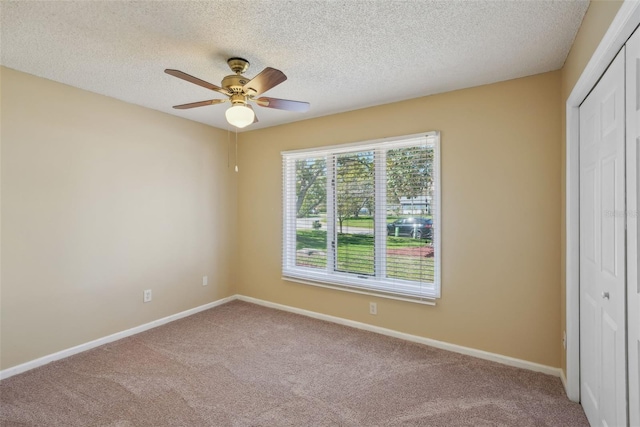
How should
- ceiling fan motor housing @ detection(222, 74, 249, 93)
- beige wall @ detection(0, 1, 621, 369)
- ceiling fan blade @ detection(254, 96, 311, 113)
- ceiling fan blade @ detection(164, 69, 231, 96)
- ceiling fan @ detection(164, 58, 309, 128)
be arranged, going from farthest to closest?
beige wall @ detection(0, 1, 621, 369) < ceiling fan blade @ detection(254, 96, 311, 113) < ceiling fan motor housing @ detection(222, 74, 249, 93) < ceiling fan @ detection(164, 58, 309, 128) < ceiling fan blade @ detection(164, 69, 231, 96)

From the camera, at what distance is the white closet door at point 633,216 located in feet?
4.18

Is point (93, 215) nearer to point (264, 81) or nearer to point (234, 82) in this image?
point (234, 82)

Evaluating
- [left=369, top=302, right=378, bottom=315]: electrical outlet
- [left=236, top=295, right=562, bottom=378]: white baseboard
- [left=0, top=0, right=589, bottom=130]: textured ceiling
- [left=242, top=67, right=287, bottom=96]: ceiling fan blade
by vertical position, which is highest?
[left=0, top=0, right=589, bottom=130]: textured ceiling

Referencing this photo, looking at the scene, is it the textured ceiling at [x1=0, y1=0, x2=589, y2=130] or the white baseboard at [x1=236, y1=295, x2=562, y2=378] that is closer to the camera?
the textured ceiling at [x1=0, y1=0, x2=589, y2=130]

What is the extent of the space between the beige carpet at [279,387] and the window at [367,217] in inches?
26.7

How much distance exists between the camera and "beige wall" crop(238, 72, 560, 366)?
2.54 metres

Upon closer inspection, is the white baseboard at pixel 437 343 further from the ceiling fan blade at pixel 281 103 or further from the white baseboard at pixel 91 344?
the ceiling fan blade at pixel 281 103

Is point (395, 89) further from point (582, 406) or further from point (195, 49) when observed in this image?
point (582, 406)

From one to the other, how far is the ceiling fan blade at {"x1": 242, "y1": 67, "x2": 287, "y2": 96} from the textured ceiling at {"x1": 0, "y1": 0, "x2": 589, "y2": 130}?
287mm

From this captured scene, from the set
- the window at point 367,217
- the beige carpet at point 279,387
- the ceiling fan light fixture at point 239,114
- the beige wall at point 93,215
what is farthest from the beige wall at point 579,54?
the beige wall at point 93,215

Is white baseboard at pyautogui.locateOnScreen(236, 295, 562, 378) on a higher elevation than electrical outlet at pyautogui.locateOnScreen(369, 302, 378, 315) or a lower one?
lower

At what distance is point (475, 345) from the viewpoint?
9.37 feet

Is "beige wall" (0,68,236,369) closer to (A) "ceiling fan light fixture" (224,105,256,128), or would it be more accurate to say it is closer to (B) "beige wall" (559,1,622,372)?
(A) "ceiling fan light fixture" (224,105,256,128)

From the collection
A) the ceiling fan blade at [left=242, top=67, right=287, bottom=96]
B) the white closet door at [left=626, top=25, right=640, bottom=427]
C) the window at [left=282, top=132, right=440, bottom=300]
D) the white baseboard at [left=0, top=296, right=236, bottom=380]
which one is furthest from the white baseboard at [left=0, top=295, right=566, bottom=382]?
the ceiling fan blade at [left=242, top=67, right=287, bottom=96]
